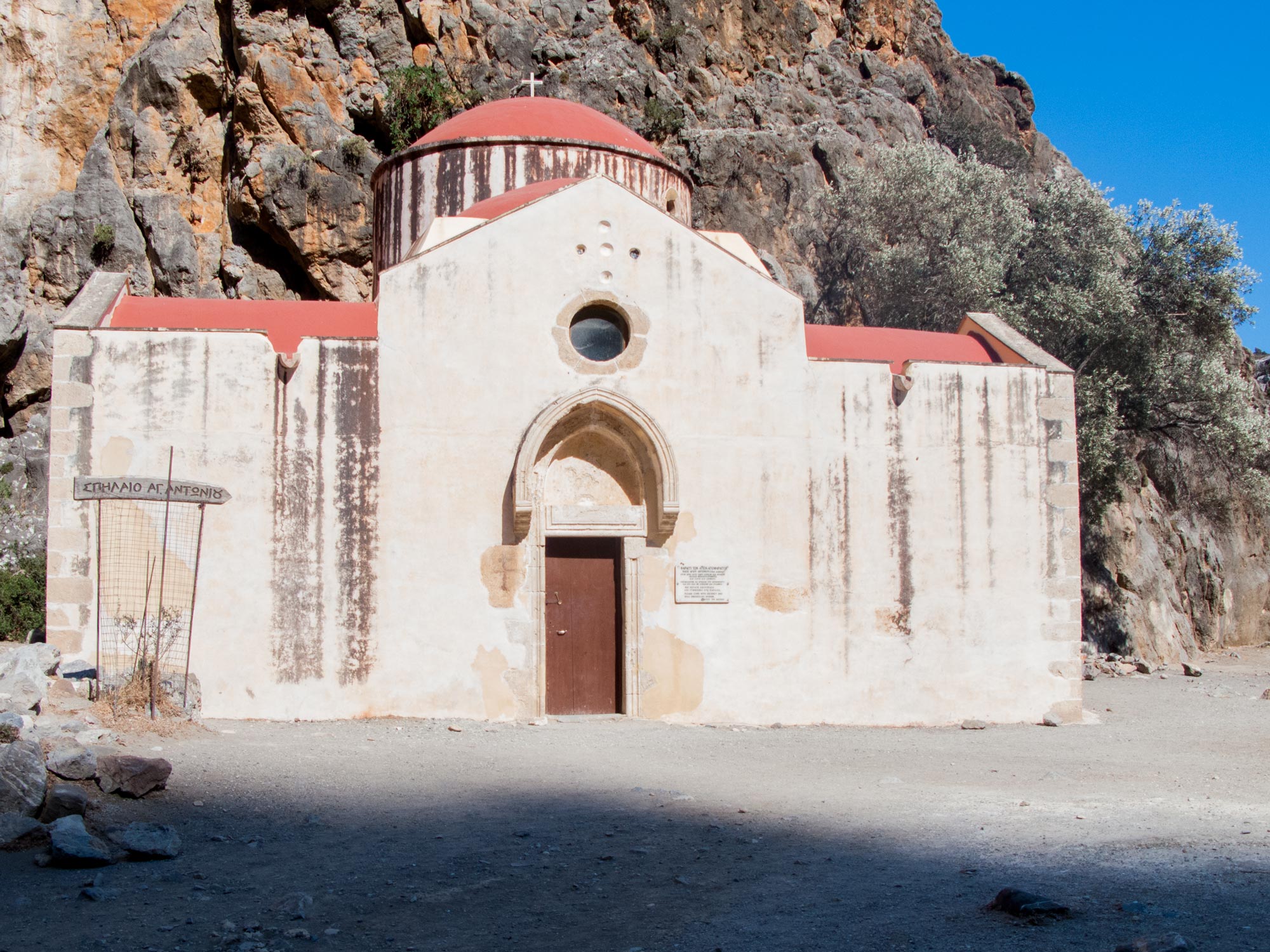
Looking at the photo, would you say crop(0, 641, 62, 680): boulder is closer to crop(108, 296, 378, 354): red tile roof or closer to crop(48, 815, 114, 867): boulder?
crop(108, 296, 378, 354): red tile roof

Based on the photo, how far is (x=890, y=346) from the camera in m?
14.2

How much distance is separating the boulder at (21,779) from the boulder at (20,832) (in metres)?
0.14

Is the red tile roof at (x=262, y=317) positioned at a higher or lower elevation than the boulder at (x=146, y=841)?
higher

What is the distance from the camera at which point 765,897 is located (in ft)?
17.7

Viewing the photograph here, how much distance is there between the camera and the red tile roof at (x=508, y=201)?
1480 cm

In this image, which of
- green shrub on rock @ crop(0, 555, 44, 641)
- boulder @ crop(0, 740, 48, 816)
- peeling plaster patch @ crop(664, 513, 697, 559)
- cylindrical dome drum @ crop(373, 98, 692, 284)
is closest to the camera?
boulder @ crop(0, 740, 48, 816)

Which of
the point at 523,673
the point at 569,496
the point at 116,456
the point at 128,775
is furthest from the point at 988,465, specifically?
the point at 128,775

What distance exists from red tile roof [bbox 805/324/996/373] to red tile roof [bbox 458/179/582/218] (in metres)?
3.94

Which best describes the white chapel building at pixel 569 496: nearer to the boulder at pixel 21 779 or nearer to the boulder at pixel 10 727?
the boulder at pixel 10 727

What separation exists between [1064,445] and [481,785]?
8588 mm

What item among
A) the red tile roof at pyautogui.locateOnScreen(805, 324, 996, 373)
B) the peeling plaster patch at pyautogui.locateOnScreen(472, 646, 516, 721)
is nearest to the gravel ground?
the peeling plaster patch at pyautogui.locateOnScreen(472, 646, 516, 721)

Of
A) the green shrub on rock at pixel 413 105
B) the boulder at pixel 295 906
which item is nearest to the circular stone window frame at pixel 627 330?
the boulder at pixel 295 906

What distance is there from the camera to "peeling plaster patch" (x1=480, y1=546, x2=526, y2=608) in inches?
471

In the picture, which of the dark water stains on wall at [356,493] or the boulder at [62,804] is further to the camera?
the dark water stains on wall at [356,493]
